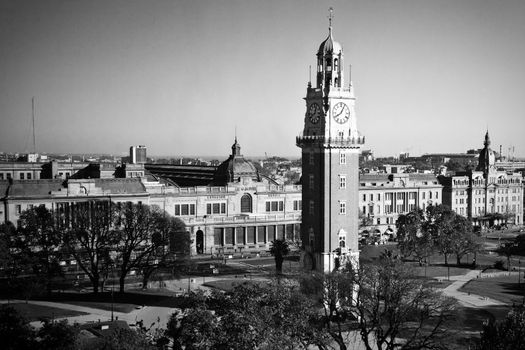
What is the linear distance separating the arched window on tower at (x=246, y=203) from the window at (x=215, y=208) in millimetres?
Result: 3765

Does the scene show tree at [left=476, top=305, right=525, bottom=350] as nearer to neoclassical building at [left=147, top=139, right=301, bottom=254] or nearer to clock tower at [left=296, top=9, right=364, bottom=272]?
clock tower at [left=296, top=9, right=364, bottom=272]

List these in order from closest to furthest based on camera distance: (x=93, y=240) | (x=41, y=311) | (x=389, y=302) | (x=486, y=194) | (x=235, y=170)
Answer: (x=389, y=302), (x=41, y=311), (x=93, y=240), (x=235, y=170), (x=486, y=194)

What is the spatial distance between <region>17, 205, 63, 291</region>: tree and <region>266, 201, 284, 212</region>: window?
47.9 m

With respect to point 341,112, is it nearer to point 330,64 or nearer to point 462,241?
point 330,64

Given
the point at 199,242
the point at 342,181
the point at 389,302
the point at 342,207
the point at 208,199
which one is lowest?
the point at 199,242

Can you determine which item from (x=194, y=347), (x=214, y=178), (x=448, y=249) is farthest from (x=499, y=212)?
(x=194, y=347)

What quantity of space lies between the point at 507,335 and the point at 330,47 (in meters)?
36.6

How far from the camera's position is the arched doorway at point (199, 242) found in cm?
10625

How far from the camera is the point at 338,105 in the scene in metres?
66.4

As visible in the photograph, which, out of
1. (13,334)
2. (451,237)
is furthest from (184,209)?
(13,334)

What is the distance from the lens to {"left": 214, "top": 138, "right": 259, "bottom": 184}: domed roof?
117750mm

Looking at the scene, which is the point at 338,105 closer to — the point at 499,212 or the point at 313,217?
the point at 313,217

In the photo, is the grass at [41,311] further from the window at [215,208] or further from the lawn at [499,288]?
the lawn at [499,288]

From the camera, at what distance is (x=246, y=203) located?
A: 374 feet
